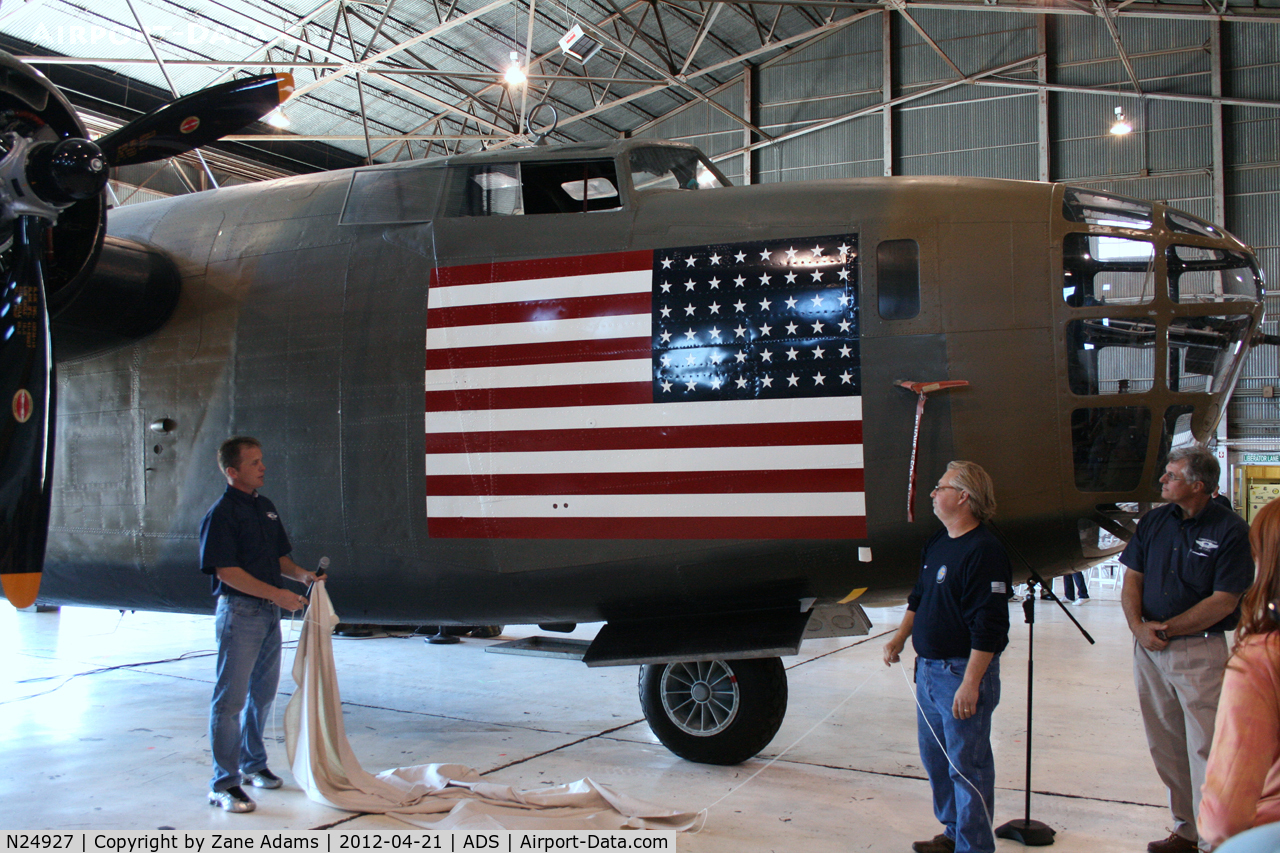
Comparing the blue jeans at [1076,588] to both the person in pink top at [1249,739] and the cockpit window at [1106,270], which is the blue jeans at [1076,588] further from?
the person in pink top at [1249,739]

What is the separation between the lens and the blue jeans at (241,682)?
5.13 metres

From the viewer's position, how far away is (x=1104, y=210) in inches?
211

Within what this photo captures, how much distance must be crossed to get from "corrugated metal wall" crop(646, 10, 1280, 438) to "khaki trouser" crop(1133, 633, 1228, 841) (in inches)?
932

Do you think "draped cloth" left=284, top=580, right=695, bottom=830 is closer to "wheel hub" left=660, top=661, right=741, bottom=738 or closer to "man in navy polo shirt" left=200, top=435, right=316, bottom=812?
"man in navy polo shirt" left=200, top=435, right=316, bottom=812

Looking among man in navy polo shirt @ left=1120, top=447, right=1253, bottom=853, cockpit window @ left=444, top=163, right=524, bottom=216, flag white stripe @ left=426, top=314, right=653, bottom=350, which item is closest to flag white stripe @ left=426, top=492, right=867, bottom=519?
flag white stripe @ left=426, top=314, right=653, bottom=350

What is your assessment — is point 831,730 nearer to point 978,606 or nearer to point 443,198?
point 978,606

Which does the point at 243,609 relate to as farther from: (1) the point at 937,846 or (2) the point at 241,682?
(1) the point at 937,846

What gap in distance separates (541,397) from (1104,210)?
352 centimetres

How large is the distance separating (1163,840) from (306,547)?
17.5 ft

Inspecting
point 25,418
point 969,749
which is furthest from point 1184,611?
point 25,418

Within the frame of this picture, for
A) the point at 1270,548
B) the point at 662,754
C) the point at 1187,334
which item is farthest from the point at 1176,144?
the point at 1270,548

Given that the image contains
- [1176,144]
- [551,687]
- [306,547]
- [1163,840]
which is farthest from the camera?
[1176,144]

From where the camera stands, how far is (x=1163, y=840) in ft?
15.3

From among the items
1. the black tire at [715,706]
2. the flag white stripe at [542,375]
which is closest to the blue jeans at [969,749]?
the black tire at [715,706]
